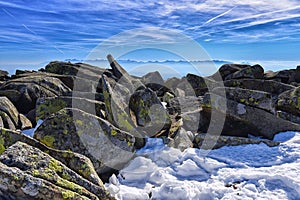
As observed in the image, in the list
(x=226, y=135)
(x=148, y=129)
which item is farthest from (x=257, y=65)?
(x=148, y=129)

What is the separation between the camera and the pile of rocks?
555cm

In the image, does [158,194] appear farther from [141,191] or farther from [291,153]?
[291,153]

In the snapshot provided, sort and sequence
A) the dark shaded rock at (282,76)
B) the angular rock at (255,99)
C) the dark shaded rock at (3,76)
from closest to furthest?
the angular rock at (255,99) → the dark shaded rock at (282,76) → the dark shaded rock at (3,76)

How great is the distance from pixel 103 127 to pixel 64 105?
3.87 m

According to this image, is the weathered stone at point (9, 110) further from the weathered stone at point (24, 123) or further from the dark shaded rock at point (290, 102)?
the dark shaded rock at point (290, 102)

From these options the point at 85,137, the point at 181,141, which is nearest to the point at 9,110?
the point at 85,137

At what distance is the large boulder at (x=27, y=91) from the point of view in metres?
15.8

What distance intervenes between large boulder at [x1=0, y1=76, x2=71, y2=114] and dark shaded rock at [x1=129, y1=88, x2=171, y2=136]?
24.6 feet

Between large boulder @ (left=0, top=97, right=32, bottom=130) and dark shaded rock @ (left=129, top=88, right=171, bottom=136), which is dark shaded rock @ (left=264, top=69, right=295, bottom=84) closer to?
dark shaded rock @ (left=129, top=88, right=171, bottom=136)

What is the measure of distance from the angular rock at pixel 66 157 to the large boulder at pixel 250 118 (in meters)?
5.92

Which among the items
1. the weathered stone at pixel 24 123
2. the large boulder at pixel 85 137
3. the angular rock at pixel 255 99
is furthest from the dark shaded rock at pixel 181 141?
the weathered stone at pixel 24 123

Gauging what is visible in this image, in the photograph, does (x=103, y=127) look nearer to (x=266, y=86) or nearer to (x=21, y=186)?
(x=21, y=186)

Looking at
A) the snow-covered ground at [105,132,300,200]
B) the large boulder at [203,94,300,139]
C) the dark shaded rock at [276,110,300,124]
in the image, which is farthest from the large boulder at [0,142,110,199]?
the dark shaded rock at [276,110,300,124]

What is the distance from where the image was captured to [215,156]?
31.4 feet
